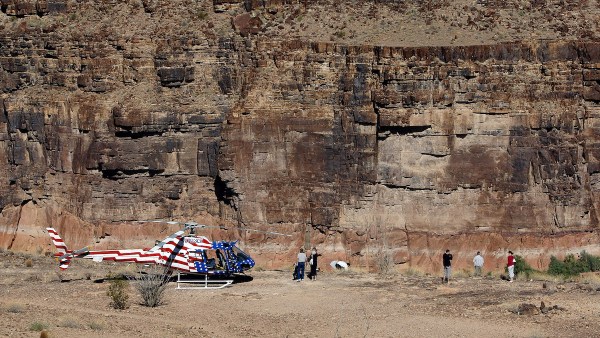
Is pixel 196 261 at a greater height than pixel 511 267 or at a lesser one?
greater

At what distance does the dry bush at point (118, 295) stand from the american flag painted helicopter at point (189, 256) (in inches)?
115

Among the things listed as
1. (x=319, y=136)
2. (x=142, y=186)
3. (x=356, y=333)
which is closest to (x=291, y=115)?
(x=319, y=136)

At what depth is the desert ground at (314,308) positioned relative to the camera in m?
60.1

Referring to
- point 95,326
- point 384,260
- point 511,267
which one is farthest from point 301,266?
point 95,326

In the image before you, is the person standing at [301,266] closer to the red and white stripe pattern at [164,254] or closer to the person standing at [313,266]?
the person standing at [313,266]

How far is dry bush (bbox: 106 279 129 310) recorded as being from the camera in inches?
2502

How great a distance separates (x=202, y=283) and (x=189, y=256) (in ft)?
3.49

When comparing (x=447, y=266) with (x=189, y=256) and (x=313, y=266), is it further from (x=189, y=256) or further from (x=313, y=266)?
(x=189, y=256)

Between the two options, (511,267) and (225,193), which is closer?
(511,267)

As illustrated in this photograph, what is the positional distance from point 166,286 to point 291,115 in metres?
8.79

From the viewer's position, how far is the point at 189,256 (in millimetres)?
68000

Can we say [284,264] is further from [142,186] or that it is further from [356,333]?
[356,333]

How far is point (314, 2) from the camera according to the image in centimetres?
7488

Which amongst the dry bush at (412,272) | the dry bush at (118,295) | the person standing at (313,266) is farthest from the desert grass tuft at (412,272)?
the dry bush at (118,295)
